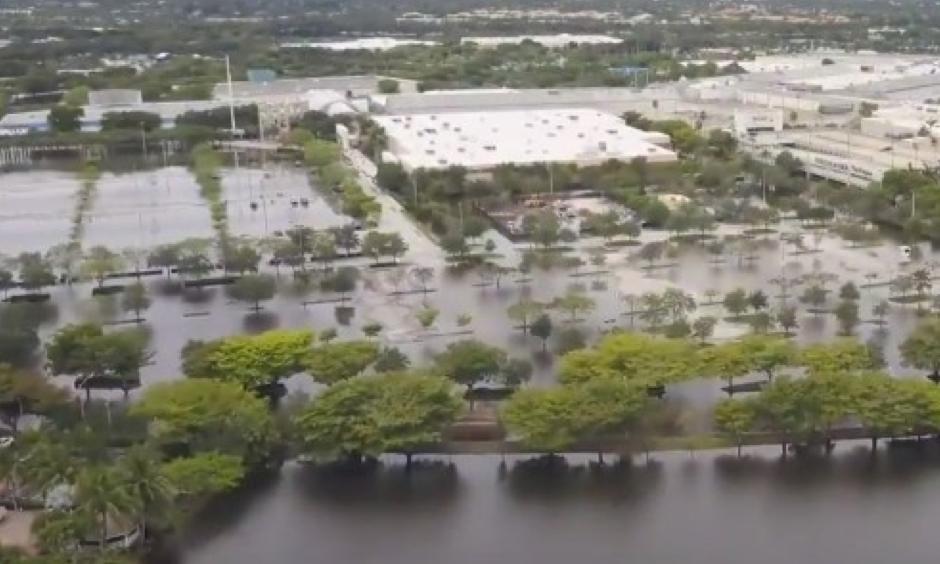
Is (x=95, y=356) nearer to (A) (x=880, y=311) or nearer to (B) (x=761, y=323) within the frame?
(B) (x=761, y=323)

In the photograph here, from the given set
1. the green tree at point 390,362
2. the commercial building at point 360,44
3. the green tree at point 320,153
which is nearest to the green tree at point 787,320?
the green tree at point 390,362

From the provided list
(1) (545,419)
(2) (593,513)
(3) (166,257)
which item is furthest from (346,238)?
(2) (593,513)

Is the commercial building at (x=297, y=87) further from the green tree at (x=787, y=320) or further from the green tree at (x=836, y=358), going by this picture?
the green tree at (x=836, y=358)

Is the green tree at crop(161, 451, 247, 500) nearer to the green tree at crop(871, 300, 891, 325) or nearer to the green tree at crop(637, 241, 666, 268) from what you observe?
the green tree at crop(871, 300, 891, 325)

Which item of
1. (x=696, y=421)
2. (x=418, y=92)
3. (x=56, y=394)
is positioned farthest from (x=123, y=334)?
(x=418, y=92)

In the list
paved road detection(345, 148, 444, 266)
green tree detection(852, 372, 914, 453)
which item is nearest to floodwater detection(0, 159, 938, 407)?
paved road detection(345, 148, 444, 266)

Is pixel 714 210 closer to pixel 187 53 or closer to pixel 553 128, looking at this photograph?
pixel 553 128
